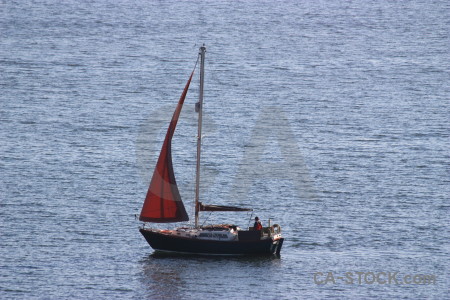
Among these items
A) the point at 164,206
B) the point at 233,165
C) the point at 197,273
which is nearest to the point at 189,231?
the point at 164,206

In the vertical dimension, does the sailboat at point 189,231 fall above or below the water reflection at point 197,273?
above

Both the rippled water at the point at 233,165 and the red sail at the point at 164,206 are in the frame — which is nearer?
the rippled water at the point at 233,165

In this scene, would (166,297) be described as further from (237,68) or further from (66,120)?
(237,68)

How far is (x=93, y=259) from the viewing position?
9444 cm

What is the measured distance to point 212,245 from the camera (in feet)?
307

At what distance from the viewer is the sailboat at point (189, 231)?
93.3m

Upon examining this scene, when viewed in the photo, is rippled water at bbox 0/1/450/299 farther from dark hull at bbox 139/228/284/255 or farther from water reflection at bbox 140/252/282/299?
dark hull at bbox 139/228/284/255

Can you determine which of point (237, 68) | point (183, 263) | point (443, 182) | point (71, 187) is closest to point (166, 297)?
point (183, 263)

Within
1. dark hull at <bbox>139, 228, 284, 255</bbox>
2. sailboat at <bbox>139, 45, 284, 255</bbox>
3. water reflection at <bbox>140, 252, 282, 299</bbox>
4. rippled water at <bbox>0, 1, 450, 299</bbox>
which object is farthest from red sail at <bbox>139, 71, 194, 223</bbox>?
rippled water at <bbox>0, 1, 450, 299</bbox>

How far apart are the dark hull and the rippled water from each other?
32.9 inches

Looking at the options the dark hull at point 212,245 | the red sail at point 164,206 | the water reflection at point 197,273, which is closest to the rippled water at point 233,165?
the water reflection at point 197,273

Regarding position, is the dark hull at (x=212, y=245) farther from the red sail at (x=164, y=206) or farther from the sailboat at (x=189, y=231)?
the red sail at (x=164, y=206)

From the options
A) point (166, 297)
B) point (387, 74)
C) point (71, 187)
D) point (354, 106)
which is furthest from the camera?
point (387, 74)

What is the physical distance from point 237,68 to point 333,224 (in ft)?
273
